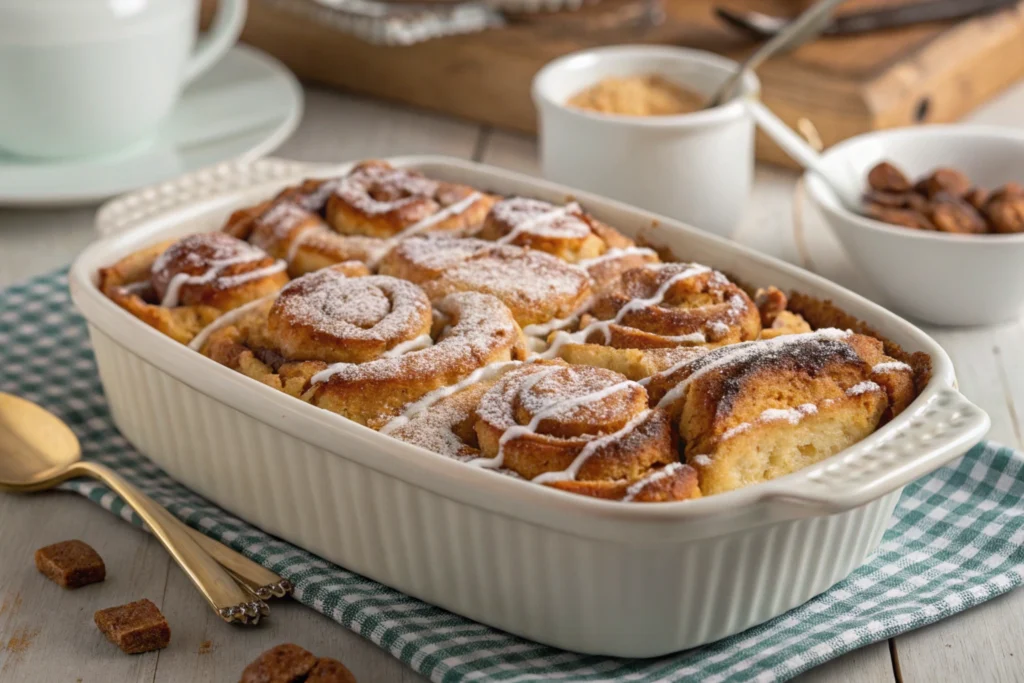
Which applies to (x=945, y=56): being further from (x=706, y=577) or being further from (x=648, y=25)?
(x=706, y=577)

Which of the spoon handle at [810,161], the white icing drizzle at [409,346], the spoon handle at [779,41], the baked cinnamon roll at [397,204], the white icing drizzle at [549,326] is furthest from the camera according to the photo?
the spoon handle at [779,41]

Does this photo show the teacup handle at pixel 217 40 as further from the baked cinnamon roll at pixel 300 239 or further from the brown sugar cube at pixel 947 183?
the brown sugar cube at pixel 947 183

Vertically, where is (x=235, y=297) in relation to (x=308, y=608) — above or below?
above

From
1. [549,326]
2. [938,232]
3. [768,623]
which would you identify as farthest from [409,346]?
[938,232]

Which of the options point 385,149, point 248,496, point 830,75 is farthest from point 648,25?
point 248,496

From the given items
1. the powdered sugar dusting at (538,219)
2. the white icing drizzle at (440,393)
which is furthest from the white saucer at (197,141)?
the white icing drizzle at (440,393)

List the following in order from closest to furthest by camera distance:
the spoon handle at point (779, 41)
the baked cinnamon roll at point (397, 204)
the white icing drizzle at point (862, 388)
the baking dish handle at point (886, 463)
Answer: the baking dish handle at point (886, 463)
the white icing drizzle at point (862, 388)
the baked cinnamon roll at point (397, 204)
the spoon handle at point (779, 41)
